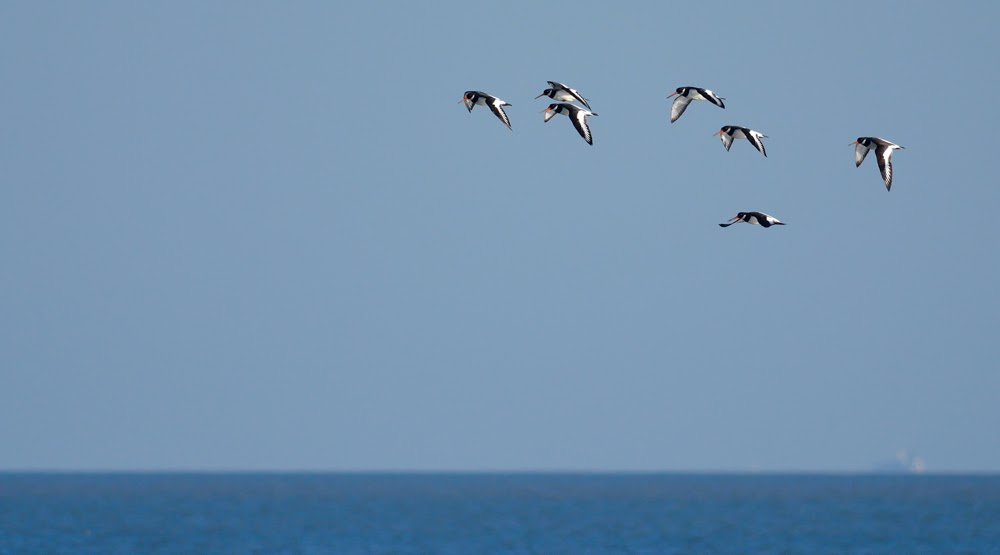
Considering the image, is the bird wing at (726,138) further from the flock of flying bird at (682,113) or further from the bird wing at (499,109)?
the bird wing at (499,109)

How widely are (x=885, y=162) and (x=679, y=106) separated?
641cm

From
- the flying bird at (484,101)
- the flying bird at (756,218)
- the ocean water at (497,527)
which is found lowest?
the ocean water at (497,527)

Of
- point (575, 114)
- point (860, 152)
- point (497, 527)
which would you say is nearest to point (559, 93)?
point (575, 114)

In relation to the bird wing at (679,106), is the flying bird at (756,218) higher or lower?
lower

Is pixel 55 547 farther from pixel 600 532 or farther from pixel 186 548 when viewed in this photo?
pixel 600 532

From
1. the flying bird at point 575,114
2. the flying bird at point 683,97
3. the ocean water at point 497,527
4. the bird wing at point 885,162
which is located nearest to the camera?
the bird wing at point 885,162

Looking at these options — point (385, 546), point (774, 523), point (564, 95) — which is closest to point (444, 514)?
point (774, 523)

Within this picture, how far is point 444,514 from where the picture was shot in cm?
15400

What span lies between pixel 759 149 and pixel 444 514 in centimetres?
11748

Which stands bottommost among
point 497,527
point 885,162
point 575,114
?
point 497,527

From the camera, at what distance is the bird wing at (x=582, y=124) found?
38.6 meters

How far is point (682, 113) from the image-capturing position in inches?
1698

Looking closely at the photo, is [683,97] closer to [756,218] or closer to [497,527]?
[756,218]

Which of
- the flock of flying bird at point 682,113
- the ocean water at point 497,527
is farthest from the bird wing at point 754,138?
the ocean water at point 497,527
